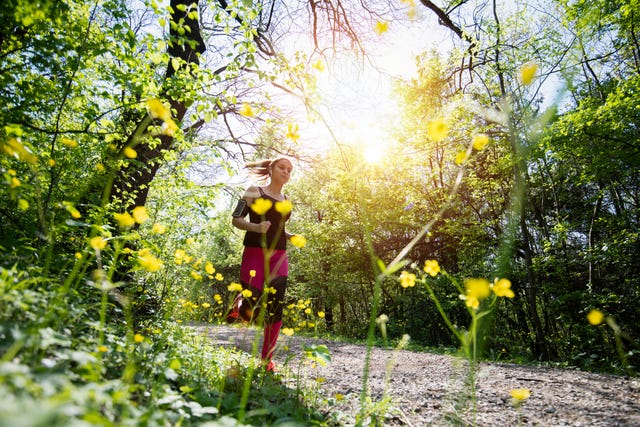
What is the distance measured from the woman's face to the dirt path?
1455mm

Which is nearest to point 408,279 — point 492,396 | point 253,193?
point 492,396

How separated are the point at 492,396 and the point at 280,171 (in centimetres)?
233

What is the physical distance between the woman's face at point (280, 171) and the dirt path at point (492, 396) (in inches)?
57.3

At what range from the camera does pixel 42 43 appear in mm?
1882

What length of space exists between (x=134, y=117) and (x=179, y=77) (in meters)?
1.37

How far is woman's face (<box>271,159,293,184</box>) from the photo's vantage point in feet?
10.2

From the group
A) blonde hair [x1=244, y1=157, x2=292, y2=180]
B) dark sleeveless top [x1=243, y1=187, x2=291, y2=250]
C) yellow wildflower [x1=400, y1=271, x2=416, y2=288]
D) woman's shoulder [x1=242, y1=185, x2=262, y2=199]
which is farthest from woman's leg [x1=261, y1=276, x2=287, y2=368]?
Result: yellow wildflower [x1=400, y1=271, x2=416, y2=288]

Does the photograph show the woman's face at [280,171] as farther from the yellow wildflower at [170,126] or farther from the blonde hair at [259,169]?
the yellow wildflower at [170,126]

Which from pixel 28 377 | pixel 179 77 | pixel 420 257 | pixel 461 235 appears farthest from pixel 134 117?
pixel 420 257

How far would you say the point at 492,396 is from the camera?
2.24 m

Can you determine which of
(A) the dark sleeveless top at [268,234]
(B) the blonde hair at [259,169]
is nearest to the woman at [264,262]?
(A) the dark sleeveless top at [268,234]

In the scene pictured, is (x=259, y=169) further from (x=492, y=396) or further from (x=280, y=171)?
(x=492, y=396)

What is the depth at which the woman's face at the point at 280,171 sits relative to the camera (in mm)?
3113

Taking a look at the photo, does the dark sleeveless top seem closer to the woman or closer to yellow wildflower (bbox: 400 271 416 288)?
the woman
